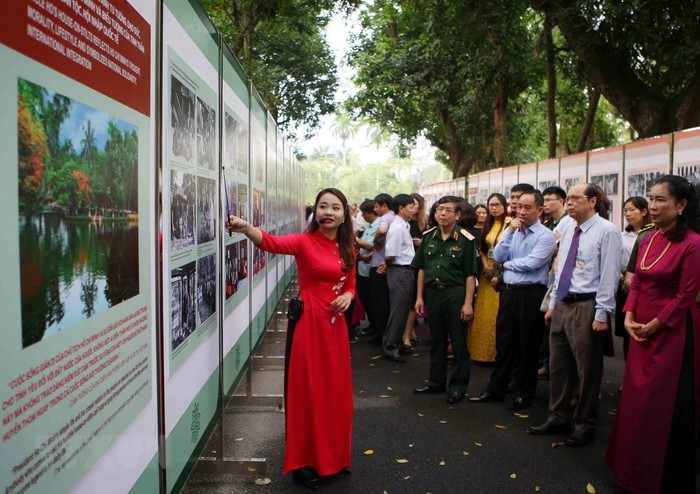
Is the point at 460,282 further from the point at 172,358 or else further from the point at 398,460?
the point at 172,358

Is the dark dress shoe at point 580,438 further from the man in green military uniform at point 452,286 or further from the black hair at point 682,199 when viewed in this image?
the black hair at point 682,199

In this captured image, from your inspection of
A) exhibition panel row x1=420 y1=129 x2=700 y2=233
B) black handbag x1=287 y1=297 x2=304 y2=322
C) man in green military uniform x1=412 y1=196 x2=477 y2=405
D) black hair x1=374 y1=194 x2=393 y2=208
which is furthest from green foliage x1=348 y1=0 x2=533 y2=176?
black handbag x1=287 y1=297 x2=304 y2=322

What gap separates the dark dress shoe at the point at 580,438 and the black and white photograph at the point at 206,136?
10.6 ft

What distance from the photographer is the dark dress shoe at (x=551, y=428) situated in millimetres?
4961

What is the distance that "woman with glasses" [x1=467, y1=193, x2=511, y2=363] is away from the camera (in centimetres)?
673

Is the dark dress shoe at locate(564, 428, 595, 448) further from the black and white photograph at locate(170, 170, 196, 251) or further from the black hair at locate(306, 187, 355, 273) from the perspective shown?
the black and white photograph at locate(170, 170, 196, 251)

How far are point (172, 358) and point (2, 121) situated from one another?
Result: 5.05ft

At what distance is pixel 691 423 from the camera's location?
3.68 m

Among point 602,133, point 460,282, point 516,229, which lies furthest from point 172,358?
point 602,133

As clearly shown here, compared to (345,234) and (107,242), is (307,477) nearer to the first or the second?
(345,234)

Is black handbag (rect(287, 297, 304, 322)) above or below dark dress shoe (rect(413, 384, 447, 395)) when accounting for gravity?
above

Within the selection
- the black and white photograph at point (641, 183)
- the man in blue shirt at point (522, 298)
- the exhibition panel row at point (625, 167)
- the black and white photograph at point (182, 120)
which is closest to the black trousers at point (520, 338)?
the man in blue shirt at point (522, 298)

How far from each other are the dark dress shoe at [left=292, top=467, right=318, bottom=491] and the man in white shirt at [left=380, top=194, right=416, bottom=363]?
11.7 ft

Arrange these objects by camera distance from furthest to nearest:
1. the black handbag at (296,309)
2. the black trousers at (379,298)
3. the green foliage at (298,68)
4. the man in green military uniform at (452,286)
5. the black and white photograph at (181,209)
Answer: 1. the green foliage at (298,68)
2. the black trousers at (379,298)
3. the man in green military uniform at (452,286)
4. the black handbag at (296,309)
5. the black and white photograph at (181,209)
